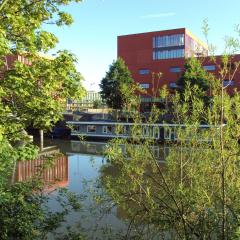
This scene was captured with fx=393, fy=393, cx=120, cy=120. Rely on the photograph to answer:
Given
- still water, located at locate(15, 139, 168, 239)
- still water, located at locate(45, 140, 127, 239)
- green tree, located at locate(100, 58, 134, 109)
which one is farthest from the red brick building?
still water, located at locate(45, 140, 127, 239)

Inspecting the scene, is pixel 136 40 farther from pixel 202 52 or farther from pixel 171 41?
pixel 202 52

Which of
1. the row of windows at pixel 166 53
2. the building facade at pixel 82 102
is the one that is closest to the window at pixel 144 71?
the row of windows at pixel 166 53

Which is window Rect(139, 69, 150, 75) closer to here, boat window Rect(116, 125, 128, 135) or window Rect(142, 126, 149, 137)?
boat window Rect(116, 125, 128, 135)

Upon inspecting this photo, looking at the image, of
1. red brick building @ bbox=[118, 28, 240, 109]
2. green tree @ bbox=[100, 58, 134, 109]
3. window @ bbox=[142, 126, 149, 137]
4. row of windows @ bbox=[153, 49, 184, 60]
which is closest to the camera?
window @ bbox=[142, 126, 149, 137]

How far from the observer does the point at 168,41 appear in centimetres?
6247

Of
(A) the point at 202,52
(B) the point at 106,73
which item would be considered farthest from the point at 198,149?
(B) the point at 106,73

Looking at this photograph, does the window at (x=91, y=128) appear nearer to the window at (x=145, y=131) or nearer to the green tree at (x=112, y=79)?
the green tree at (x=112, y=79)

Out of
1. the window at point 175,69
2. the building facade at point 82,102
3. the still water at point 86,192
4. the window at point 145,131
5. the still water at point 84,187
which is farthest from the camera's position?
the window at point 175,69

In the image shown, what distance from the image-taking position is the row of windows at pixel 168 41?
204ft

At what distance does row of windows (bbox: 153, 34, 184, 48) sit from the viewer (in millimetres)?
62062

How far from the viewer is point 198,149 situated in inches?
249

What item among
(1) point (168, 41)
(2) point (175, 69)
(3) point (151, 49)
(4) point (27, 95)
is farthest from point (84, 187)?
(1) point (168, 41)

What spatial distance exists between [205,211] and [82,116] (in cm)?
4279

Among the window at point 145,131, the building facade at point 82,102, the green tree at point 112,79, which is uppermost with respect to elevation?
the green tree at point 112,79
